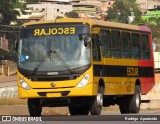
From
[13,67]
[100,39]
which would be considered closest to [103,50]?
[100,39]

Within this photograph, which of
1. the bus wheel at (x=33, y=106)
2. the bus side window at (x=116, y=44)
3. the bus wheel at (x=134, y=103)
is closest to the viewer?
the bus wheel at (x=33, y=106)

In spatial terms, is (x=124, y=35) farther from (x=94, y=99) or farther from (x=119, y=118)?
(x=119, y=118)

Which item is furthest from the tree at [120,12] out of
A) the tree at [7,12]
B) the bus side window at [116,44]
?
the bus side window at [116,44]

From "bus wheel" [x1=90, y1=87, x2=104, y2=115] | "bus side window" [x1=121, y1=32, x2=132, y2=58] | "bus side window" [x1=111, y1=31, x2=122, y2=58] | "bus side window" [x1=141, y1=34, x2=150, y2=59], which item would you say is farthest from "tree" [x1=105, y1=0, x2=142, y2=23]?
"bus wheel" [x1=90, y1=87, x2=104, y2=115]

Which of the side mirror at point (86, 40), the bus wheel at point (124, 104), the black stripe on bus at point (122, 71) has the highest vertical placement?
the side mirror at point (86, 40)

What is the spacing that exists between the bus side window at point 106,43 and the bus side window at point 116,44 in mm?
362

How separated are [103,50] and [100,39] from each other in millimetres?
421

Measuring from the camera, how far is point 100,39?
26.0 meters

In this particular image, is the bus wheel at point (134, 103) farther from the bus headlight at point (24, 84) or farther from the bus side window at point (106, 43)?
the bus headlight at point (24, 84)

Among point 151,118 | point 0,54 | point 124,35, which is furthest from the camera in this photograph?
point 0,54

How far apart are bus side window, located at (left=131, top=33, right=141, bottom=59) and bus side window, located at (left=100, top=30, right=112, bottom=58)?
2.28 metres

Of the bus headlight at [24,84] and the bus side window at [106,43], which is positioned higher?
the bus side window at [106,43]

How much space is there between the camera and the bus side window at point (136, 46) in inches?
1146

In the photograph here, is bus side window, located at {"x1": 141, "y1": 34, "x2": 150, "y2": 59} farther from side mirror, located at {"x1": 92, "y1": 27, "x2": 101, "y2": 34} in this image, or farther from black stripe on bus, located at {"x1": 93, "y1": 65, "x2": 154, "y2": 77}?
side mirror, located at {"x1": 92, "y1": 27, "x2": 101, "y2": 34}
